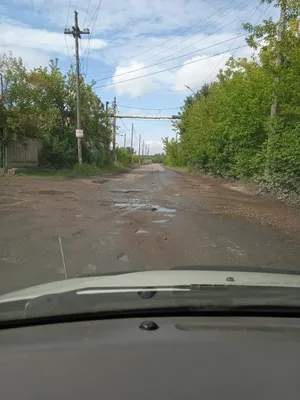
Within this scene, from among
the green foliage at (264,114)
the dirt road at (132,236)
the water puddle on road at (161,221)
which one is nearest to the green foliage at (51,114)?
the green foliage at (264,114)

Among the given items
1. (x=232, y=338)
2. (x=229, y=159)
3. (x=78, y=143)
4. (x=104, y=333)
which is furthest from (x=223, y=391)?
(x=78, y=143)

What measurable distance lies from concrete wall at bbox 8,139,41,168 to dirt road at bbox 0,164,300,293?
60.0 ft

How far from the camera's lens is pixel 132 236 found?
9086 millimetres

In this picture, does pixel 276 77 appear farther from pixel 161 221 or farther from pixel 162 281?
pixel 162 281

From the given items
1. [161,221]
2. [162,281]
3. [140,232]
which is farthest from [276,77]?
[162,281]

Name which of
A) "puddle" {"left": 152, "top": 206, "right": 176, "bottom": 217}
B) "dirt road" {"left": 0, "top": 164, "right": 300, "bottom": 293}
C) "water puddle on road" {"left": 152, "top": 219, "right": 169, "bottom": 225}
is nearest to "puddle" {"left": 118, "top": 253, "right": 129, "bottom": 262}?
"dirt road" {"left": 0, "top": 164, "right": 300, "bottom": 293}

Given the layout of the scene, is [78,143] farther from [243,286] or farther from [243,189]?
[243,286]

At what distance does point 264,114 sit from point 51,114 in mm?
18331

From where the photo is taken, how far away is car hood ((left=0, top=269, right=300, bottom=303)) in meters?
2.89

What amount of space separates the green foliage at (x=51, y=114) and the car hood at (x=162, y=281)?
28.2 metres

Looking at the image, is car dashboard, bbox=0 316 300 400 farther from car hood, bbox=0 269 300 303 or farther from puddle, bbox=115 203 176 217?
puddle, bbox=115 203 176 217

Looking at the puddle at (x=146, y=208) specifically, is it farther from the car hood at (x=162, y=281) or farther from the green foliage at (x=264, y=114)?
the car hood at (x=162, y=281)

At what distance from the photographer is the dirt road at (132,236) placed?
265 inches

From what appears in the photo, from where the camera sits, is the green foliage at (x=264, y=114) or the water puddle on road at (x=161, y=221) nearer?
the water puddle on road at (x=161, y=221)
